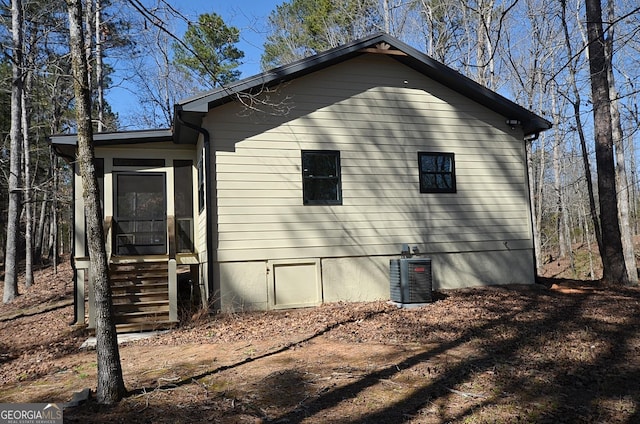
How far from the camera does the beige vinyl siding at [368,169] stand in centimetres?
877

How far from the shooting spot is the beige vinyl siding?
8773 millimetres

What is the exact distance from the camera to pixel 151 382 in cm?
483

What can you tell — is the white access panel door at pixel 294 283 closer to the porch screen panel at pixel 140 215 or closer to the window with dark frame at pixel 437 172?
the window with dark frame at pixel 437 172

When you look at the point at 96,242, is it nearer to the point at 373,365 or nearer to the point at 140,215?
the point at 373,365

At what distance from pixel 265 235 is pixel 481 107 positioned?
5730mm

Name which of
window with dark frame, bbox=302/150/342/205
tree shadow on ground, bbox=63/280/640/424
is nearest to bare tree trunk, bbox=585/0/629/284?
tree shadow on ground, bbox=63/280/640/424

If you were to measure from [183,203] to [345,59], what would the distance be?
4.59 metres

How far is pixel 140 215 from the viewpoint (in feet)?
35.9

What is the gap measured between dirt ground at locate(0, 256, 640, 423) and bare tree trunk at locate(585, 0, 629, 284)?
172cm

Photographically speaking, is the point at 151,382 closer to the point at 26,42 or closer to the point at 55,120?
the point at 26,42

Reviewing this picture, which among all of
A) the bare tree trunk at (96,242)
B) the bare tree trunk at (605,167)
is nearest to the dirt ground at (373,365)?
the bare tree trunk at (96,242)

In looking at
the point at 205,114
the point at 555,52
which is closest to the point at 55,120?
the point at 205,114

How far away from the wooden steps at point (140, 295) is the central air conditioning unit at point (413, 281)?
4.13 m

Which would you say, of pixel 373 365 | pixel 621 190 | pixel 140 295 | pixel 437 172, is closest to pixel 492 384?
pixel 373 365
